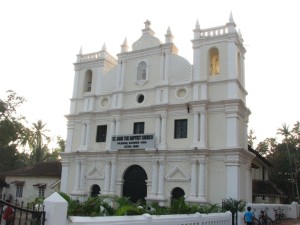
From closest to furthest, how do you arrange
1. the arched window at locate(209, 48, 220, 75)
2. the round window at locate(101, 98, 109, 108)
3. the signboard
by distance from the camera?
the signboard < the arched window at locate(209, 48, 220, 75) < the round window at locate(101, 98, 109, 108)

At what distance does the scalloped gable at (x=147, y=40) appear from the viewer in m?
24.1

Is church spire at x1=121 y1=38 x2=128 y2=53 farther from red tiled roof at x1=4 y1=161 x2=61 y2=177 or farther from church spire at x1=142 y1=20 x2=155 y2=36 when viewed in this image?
red tiled roof at x1=4 y1=161 x2=61 y2=177

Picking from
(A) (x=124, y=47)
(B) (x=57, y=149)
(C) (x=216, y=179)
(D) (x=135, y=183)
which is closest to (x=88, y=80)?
(A) (x=124, y=47)

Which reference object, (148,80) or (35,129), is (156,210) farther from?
(35,129)

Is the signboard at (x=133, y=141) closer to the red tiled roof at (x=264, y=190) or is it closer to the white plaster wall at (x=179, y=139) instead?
the white plaster wall at (x=179, y=139)

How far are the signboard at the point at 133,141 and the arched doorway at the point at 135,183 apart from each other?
57.6 inches

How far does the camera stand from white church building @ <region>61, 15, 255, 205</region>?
65.2ft

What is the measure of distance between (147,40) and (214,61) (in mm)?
4970

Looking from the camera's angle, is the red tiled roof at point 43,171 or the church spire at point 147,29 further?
the red tiled roof at point 43,171

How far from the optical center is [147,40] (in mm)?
24453

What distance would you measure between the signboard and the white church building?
0.07 m

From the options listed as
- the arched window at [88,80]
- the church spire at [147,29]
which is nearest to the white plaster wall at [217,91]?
the church spire at [147,29]

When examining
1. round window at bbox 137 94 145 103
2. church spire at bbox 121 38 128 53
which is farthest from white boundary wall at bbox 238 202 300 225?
church spire at bbox 121 38 128 53

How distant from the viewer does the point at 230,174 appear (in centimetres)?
1906
